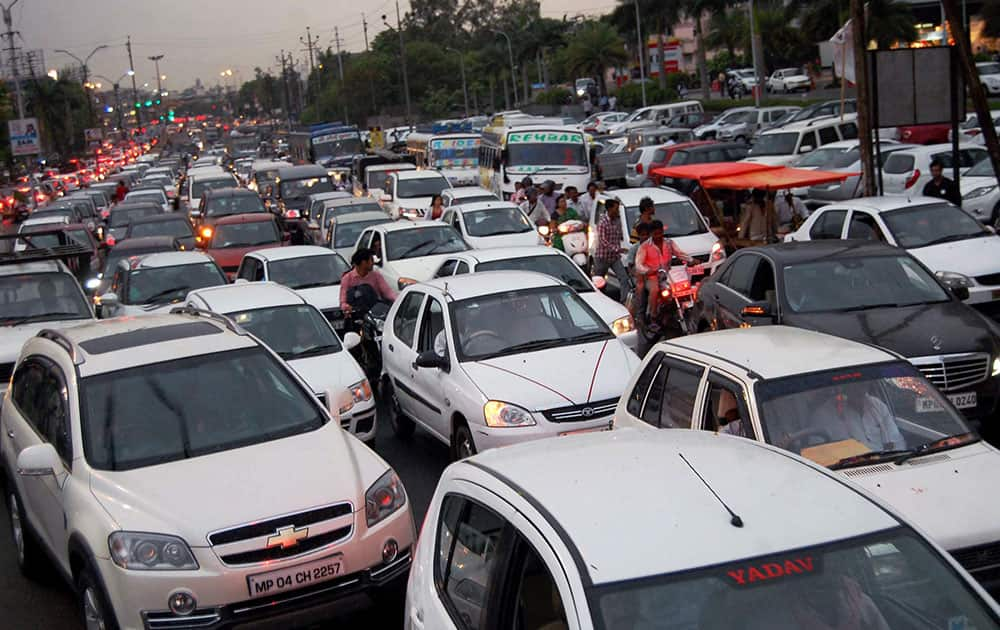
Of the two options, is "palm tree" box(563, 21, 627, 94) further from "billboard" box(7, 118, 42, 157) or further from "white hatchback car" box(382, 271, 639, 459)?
"white hatchback car" box(382, 271, 639, 459)

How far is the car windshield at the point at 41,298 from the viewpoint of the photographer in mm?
13523

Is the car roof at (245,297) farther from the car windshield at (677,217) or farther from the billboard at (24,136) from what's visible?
the billboard at (24,136)

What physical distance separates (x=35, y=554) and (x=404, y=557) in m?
2.96

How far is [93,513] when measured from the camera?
624cm

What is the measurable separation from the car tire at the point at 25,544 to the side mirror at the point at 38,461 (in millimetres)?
1234

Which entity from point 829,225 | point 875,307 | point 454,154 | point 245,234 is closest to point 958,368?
point 875,307

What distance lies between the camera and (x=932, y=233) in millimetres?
13398

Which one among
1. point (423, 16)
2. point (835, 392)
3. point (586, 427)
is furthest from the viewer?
point (423, 16)

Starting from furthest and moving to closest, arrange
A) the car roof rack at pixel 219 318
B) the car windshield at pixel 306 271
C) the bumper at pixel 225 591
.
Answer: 1. the car windshield at pixel 306 271
2. the car roof rack at pixel 219 318
3. the bumper at pixel 225 591

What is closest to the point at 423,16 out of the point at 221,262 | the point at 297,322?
the point at 221,262

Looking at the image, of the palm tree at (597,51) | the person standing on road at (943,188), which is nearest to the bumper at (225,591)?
the person standing on road at (943,188)

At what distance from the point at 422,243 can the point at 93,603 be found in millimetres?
12278

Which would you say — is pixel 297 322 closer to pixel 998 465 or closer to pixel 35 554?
pixel 35 554

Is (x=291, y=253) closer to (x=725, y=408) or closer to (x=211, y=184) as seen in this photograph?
(x=725, y=408)
